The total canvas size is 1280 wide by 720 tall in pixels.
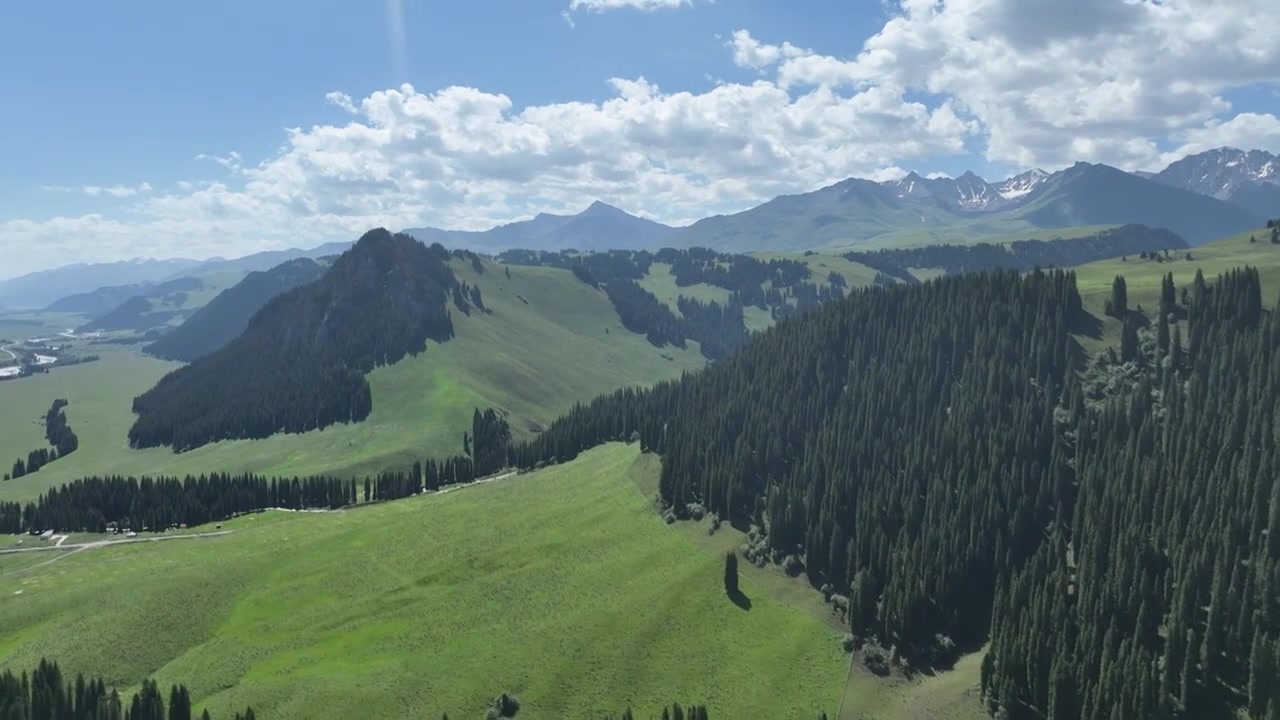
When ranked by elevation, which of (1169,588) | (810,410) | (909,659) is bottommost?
(909,659)

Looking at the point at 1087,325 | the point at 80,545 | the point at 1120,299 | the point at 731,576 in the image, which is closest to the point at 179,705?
the point at 731,576

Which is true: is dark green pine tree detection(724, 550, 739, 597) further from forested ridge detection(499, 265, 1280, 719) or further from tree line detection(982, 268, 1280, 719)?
tree line detection(982, 268, 1280, 719)

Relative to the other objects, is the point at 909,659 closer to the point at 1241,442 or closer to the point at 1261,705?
the point at 1261,705

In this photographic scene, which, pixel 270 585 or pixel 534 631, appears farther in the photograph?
pixel 270 585

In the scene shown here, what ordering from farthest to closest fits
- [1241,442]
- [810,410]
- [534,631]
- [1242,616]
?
[810,410], [1241,442], [534,631], [1242,616]

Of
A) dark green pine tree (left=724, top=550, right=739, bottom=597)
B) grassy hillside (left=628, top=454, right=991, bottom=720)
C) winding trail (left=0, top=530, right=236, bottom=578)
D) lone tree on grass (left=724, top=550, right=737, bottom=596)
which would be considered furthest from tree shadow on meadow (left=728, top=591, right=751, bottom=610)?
winding trail (left=0, top=530, right=236, bottom=578)

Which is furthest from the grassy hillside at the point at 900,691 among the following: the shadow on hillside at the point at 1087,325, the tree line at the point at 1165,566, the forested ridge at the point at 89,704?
the shadow on hillside at the point at 1087,325

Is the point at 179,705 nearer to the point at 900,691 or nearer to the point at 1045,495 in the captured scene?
the point at 900,691

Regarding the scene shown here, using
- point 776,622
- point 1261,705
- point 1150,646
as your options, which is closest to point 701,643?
point 776,622
